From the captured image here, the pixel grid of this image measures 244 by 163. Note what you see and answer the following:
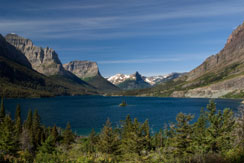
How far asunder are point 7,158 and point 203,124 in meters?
64.9

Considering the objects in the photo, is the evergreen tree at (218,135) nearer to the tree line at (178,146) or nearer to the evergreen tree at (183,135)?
the tree line at (178,146)

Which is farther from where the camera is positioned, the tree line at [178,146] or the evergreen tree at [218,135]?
the evergreen tree at [218,135]

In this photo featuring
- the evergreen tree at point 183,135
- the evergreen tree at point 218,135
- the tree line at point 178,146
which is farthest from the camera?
the evergreen tree at point 183,135

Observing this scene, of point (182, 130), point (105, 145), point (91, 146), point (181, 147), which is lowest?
point (91, 146)

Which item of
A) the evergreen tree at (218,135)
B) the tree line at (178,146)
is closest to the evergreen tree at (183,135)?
the tree line at (178,146)

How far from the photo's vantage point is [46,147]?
6444 centimetres

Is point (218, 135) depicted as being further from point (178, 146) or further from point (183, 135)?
point (178, 146)

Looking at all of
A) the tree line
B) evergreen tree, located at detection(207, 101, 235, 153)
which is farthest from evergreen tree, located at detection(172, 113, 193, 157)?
evergreen tree, located at detection(207, 101, 235, 153)

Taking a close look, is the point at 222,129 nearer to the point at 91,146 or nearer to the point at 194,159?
the point at 194,159

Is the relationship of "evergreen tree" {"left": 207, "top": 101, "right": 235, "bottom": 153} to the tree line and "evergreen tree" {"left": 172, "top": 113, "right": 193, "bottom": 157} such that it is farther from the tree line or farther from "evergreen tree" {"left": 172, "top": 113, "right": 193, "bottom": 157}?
"evergreen tree" {"left": 172, "top": 113, "right": 193, "bottom": 157}

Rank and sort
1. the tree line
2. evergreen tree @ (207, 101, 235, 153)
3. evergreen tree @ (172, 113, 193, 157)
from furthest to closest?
evergreen tree @ (172, 113, 193, 157)
evergreen tree @ (207, 101, 235, 153)
the tree line

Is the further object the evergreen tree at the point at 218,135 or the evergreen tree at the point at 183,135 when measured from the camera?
the evergreen tree at the point at 183,135

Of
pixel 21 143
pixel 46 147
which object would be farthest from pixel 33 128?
pixel 46 147

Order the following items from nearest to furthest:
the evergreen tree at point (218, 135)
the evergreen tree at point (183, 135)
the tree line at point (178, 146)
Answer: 1. the tree line at point (178, 146)
2. the evergreen tree at point (218, 135)
3. the evergreen tree at point (183, 135)
